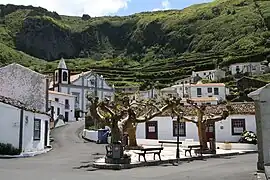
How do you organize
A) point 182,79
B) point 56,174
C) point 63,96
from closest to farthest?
point 56,174 → point 63,96 → point 182,79

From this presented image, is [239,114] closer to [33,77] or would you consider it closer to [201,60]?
[33,77]

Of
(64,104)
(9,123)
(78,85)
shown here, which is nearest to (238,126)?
(9,123)

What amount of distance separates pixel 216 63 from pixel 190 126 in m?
78.8

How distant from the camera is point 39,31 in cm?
19038

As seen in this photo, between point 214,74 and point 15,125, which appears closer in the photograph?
point 15,125

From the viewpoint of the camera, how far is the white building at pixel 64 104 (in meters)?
63.5

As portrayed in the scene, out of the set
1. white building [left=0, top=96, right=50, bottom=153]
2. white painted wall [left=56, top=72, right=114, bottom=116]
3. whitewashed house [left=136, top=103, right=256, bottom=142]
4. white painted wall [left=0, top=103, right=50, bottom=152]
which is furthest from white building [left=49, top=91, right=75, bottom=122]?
white painted wall [left=0, top=103, right=50, bottom=152]

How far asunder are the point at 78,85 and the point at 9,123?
50.5 m

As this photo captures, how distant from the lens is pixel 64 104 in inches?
2625

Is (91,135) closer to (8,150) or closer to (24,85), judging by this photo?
(24,85)

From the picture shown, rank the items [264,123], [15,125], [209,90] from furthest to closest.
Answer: [209,90] → [15,125] → [264,123]

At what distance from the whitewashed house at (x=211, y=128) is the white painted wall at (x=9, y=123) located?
52.9 feet

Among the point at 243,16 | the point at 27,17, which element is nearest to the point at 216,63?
the point at 243,16

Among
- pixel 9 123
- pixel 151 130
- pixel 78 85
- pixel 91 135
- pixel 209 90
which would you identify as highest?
pixel 78 85
